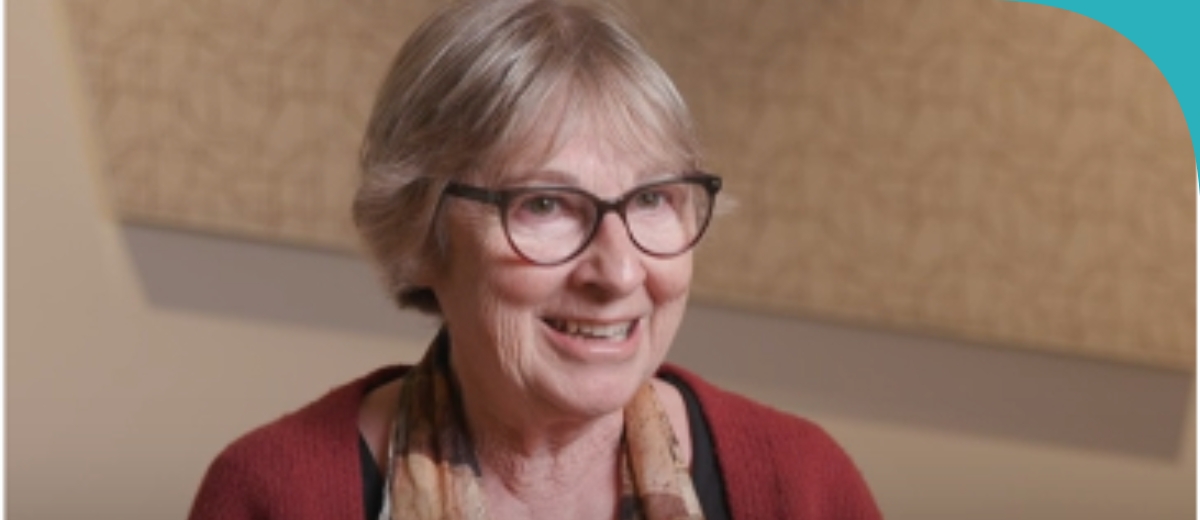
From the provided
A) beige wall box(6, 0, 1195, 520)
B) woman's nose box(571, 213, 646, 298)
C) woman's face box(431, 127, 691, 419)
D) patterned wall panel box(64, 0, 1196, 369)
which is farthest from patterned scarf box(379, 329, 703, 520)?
beige wall box(6, 0, 1195, 520)

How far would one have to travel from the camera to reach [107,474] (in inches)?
103

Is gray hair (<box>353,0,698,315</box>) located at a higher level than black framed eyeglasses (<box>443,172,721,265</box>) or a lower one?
higher

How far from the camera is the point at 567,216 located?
4.45 feet

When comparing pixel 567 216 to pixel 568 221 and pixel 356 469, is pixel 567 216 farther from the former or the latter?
pixel 356 469

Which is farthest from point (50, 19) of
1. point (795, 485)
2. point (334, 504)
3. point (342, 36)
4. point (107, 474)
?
point (795, 485)

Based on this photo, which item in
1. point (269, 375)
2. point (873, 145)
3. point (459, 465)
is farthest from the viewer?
point (269, 375)

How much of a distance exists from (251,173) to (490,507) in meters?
1.05

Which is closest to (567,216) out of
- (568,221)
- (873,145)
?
(568,221)

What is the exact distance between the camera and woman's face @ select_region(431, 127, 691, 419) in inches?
53.1

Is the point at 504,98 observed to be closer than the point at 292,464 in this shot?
Yes

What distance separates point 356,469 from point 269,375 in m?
1.06

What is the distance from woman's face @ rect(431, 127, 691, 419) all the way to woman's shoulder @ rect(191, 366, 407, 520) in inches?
7.5

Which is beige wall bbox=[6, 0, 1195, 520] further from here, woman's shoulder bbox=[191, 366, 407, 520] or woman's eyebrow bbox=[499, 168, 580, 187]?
woman's eyebrow bbox=[499, 168, 580, 187]

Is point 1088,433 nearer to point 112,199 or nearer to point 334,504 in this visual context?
point 334,504
